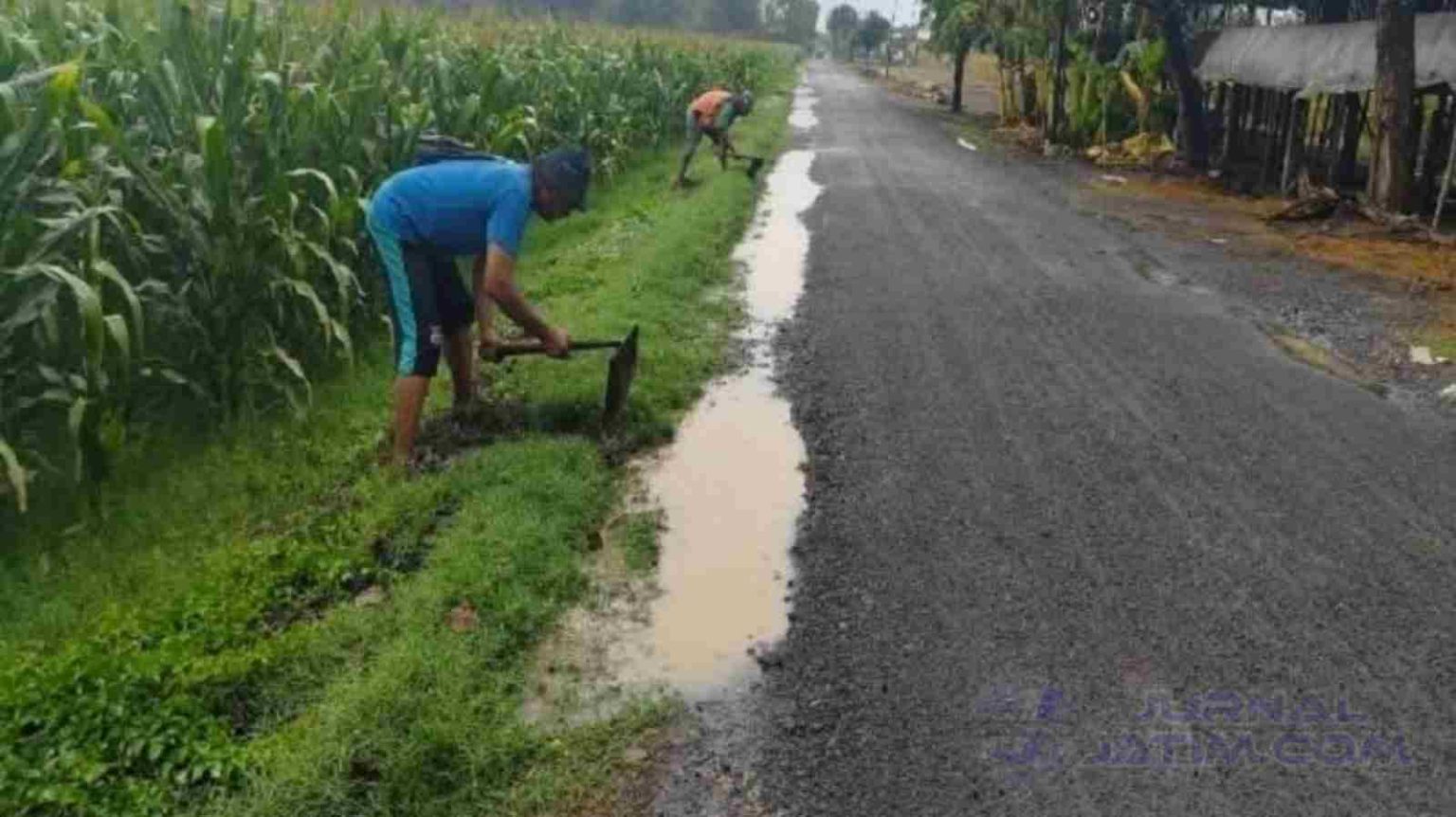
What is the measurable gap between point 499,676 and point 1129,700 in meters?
1.99

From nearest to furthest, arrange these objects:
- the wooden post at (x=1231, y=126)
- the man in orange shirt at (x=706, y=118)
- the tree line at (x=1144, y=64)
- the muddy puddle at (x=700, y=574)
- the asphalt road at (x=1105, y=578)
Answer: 1. the asphalt road at (x=1105, y=578)
2. the muddy puddle at (x=700, y=574)
3. the tree line at (x=1144, y=64)
4. the man in orange shirt at (x=706, y=118)
5. the wooden post at (x=1231, y=126)

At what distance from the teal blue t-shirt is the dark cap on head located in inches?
4.1

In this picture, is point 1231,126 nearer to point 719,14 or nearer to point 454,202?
point 454,202

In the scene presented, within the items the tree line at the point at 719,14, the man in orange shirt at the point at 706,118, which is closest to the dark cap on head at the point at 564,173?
the man in orange shirt at the point at 706,118

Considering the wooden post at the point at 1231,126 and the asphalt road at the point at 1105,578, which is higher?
the wooden post at the point at 1231,126

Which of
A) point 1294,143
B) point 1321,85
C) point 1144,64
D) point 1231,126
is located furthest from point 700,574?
point 1144,64

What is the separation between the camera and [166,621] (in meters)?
3.94

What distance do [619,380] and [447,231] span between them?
3.81ft

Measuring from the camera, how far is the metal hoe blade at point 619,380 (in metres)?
5.89

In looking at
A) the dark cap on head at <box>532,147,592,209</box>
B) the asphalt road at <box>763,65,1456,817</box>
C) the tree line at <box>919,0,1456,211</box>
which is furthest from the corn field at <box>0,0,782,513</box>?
the tree line at <box>919,0,1456,211</box>

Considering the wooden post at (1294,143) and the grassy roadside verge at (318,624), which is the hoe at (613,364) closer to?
the grassy roadside verge at (318,624)

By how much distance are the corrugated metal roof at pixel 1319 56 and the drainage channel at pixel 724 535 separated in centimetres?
→ 1043

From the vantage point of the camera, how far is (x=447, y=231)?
17.4 ft

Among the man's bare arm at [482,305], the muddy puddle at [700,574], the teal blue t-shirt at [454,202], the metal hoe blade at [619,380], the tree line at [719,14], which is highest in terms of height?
the tree line at [719,14]
